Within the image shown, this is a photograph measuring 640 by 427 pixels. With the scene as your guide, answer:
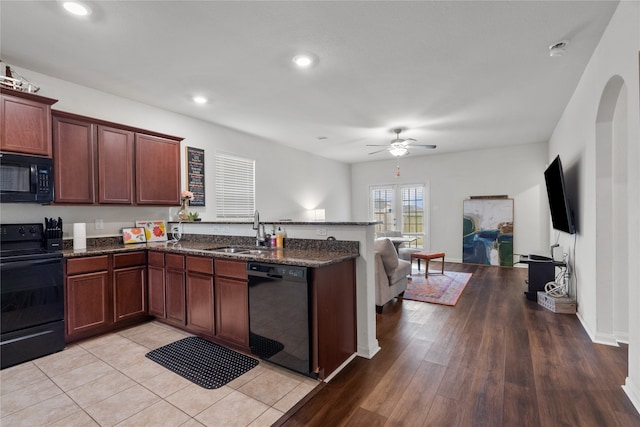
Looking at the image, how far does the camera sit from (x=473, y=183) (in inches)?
285

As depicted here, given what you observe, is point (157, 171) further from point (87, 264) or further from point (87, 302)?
point (87, 302)

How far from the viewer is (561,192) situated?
354cm

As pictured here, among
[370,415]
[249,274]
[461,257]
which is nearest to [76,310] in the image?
[249,274]

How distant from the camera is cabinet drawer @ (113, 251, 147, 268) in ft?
10.5

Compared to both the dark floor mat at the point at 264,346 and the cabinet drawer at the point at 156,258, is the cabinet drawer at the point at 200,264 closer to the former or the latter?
the cabinet drawer at the point at 156,258

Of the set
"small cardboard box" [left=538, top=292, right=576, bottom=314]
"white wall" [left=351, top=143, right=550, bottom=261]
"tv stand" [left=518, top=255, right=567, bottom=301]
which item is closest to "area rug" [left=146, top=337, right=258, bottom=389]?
"small cardboard box" [left=538, top=292, right=576, bottom=314]

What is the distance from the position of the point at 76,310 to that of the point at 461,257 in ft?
24.2

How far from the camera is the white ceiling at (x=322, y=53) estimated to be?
7.33ft

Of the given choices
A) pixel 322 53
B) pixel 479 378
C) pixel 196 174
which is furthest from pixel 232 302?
pixel 196 174

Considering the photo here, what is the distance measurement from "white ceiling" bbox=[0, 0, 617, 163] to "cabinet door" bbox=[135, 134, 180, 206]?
0.61 meters

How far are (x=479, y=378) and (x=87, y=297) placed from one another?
12.0 ft

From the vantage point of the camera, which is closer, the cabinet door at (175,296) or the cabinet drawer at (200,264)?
the cabinet drawer at (200,264)

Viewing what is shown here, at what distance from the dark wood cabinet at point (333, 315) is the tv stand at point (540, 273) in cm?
315

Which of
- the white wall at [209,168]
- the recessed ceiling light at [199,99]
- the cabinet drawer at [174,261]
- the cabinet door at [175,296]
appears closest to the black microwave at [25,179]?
the white wall at [209,168]
